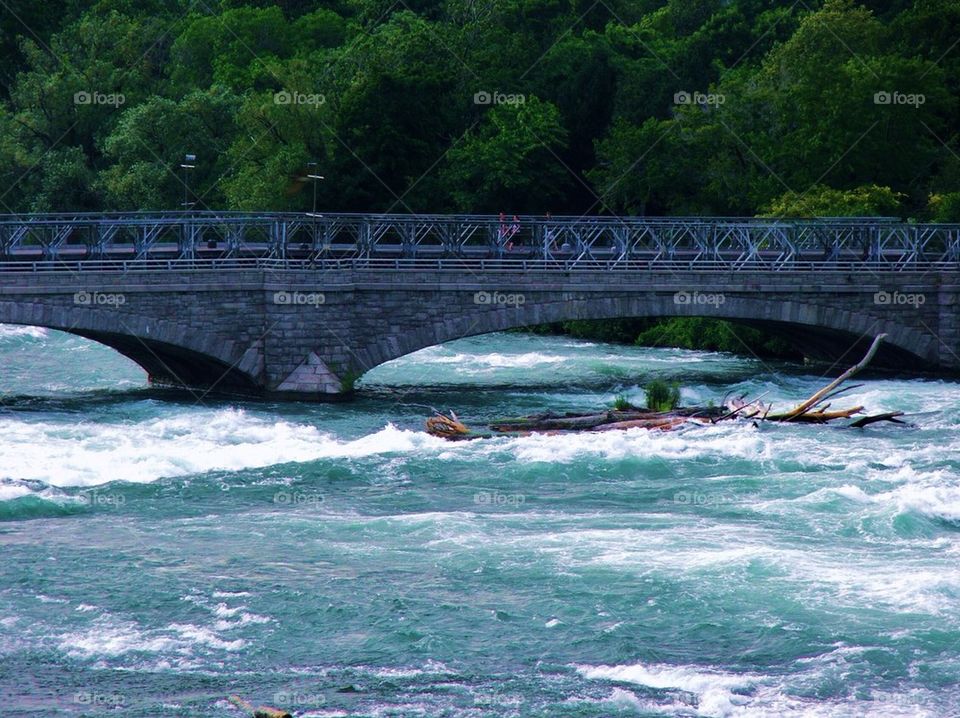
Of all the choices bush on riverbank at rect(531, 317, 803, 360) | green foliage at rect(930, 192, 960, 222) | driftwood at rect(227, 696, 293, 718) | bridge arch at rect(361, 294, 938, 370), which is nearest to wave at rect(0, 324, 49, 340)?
bush on riverbank at rect(531, 317, 803, 360)

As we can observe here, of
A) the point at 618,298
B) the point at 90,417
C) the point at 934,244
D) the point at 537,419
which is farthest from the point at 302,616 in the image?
the point at 934,244

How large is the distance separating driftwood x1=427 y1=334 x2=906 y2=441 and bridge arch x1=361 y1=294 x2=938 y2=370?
18.1 feet

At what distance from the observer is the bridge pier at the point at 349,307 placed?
4788 centimetres

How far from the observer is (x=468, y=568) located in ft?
96.5

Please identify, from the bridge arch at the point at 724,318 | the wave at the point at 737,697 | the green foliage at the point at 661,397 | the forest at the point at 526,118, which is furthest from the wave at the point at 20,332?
the wave at the point at 737,697

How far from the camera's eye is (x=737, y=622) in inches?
1043

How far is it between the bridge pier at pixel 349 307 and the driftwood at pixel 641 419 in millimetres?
5724

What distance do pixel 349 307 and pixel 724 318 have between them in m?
13.1

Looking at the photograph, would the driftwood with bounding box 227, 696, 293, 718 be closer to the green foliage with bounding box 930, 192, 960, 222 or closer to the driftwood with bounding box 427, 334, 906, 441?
the driftwood with bounding box 427, 334, 906, 441

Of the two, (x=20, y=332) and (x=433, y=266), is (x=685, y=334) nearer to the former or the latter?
(x=433, y=266)

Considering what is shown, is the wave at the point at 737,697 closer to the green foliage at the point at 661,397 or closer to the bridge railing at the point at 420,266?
the green foliage at the point at 661,397

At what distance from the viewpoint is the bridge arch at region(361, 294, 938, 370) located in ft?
169

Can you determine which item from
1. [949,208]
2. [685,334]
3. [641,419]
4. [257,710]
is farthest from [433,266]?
[257,710]

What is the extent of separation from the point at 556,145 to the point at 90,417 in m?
43.3
